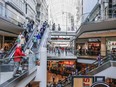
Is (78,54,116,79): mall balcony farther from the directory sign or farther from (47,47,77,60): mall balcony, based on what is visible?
(47,47,77,60): mall balcony

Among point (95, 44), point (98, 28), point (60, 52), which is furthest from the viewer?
point (95, 44)

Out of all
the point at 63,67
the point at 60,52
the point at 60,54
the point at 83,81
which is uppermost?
the point at 60,52

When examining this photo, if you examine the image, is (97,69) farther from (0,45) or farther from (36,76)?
(0,45)

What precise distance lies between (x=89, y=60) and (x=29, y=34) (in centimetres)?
1051

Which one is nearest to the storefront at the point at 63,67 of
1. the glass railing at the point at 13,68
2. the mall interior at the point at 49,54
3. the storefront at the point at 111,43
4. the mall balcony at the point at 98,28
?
the mall interior at the point at 49,54

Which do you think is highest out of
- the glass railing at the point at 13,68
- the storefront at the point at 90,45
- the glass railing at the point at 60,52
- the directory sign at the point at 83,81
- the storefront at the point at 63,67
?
the storefront at the point at 90,45

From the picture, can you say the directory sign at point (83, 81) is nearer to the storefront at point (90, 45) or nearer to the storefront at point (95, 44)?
the storefront at point (90, 45)

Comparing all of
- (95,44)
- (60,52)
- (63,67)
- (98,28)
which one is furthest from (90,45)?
(98,28)

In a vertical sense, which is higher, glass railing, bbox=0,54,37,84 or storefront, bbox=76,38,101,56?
storefront, bbox=76,38,101,56

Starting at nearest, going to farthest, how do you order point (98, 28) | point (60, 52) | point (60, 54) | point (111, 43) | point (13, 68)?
1. point (13, 68)
2. point (98, 28)
3. point (111, 43)
4. point (60, 54)
5. point (60, 52)

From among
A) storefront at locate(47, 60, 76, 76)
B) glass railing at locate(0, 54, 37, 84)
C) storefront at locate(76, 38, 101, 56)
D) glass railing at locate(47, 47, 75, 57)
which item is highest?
storefront at locate(76, 38, 101, 56)

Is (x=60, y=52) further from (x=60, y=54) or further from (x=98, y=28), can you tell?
(x=98, y=28)

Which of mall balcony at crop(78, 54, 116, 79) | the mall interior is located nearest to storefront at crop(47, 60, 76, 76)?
the mall interior

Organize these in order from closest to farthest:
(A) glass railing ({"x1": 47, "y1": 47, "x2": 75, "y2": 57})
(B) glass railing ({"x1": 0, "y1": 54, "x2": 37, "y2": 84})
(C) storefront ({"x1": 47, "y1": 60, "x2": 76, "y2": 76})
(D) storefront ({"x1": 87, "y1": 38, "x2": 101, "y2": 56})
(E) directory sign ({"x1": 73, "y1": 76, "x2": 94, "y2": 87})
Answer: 1. (B) glass railing ({"x1": 0, "y1": 54, "x2": 37, "y2": 84})
2. (E) directory sign ({"x1": 73, "y1": 76, "x2": 94, "y2": 87})
3. (A) glass railing ({"x1": 47, "y1": 47, "x2": 75, "y2": 57})
4. (D) storefront ({"x1": 87, "y1": 38, "x2": 101, "y2": 56})
5. (C) storefront ({"x1": 47, "y1": 60, "x2": 76, "y2": 76})
